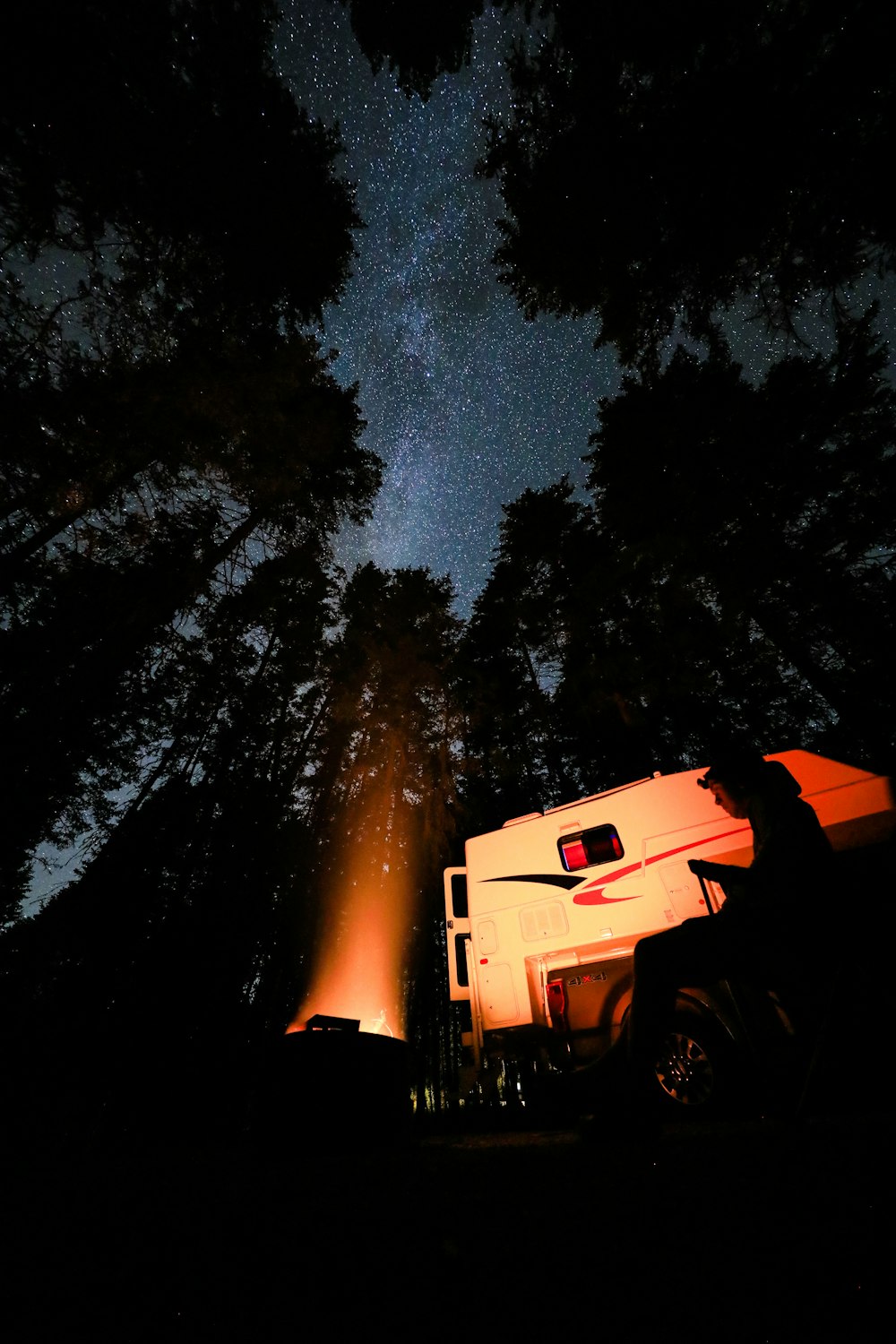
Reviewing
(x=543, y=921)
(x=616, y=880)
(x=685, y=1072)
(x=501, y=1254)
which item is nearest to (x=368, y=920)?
(x=543, y=921)

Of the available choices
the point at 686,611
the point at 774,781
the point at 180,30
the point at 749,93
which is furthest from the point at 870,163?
the point at 180,30

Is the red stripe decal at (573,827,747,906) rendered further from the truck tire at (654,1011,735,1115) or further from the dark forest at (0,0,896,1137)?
the dark forest at (0,0,896,1137)

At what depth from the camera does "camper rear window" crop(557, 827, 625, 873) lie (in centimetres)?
625

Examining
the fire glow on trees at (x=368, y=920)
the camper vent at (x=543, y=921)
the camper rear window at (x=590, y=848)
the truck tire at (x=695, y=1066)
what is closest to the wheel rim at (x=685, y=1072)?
the truck tire at (x=695, y=1066)

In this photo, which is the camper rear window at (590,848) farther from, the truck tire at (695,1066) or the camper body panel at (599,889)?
the truck tire at (695,1066)

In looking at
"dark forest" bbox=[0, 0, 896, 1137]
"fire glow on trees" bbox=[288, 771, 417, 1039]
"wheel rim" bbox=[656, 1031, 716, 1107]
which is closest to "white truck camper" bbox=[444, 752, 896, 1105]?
"wheel rim" bbox=[656, 1031, 716, 1107]

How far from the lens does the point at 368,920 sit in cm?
1888

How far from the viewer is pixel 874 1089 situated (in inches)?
150

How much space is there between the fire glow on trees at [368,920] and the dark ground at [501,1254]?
50.4ft

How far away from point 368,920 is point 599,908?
606 inches

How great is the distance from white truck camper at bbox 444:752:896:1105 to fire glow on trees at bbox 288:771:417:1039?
404 inches

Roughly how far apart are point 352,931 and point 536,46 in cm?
2285

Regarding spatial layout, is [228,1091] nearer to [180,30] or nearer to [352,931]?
[352,931]

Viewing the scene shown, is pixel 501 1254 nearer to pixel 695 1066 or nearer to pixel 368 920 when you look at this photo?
pixel 695 1066
